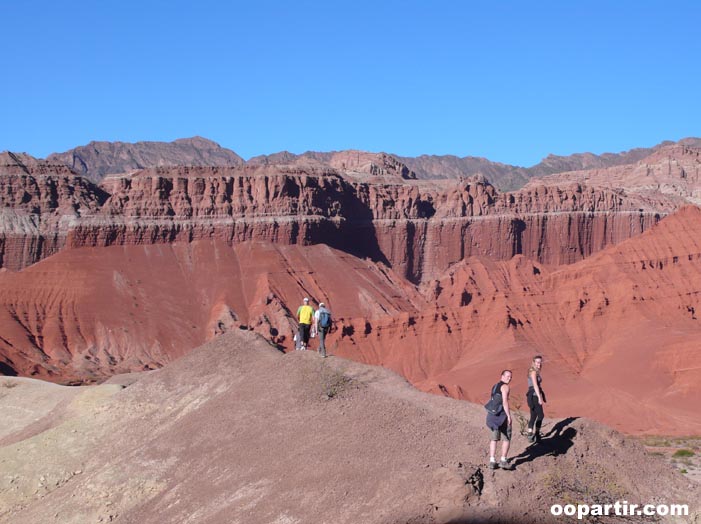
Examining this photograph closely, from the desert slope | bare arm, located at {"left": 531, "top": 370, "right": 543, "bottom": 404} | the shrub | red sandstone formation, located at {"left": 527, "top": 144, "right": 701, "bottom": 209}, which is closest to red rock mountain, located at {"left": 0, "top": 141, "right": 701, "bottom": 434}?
the shrub

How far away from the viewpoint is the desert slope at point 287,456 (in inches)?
794

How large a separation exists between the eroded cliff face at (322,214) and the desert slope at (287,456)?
72.7 metres

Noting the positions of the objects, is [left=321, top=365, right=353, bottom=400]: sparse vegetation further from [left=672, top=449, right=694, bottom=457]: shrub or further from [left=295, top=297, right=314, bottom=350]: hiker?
[left=672, top=449, right=694, bottom=457]: shrub

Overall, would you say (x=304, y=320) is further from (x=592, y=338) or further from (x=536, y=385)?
(x=592, y=338)

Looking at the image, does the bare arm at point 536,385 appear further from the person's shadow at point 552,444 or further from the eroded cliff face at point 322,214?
the eroded cliff face at point 322,214

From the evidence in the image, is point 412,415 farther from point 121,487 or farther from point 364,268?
point 364,268

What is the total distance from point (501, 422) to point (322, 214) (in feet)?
320

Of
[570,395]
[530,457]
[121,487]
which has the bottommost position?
[570,395]

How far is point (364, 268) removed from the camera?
113188mm

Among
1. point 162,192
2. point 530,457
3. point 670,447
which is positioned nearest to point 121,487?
point 530,457

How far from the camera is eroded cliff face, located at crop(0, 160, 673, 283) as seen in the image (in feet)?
354

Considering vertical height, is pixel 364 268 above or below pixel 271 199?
below

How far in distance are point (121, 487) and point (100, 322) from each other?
217 feet

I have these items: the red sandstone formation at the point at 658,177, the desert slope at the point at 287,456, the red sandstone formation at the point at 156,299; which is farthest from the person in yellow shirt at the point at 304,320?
the red sandstone formation at the point at 658,177
